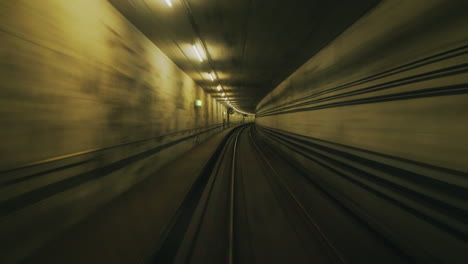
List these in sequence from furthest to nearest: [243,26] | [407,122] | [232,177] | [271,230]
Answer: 1. [232,177]
2. [243,26]
3. [271,230]
4. [407,122]

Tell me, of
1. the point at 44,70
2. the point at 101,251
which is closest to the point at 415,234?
the point at 101,251

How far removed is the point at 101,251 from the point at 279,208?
320cm

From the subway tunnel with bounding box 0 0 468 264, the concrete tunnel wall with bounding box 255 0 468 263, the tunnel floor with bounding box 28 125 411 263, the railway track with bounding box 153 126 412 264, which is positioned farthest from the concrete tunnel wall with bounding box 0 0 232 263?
the concrete tunnel wall with bounding box 255 0 468 263

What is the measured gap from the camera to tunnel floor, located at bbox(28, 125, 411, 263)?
2.11 meters

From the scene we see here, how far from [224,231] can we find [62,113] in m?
3.36

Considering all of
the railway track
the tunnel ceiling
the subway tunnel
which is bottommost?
the railway track

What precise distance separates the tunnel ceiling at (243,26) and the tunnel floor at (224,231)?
14.2 ft

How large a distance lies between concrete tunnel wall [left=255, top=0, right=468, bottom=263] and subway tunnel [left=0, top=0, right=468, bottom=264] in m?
0.02

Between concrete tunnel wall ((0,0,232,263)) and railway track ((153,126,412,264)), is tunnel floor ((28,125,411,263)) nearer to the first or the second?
railway track ((153,126,412,264))

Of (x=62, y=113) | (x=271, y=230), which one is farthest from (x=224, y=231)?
(x=62, y=113)

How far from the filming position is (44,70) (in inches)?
83.7

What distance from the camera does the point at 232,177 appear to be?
16.3ft

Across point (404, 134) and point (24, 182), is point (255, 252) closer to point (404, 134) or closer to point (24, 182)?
point (404, 134)

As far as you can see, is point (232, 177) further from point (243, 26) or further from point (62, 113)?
point (243, 26)
